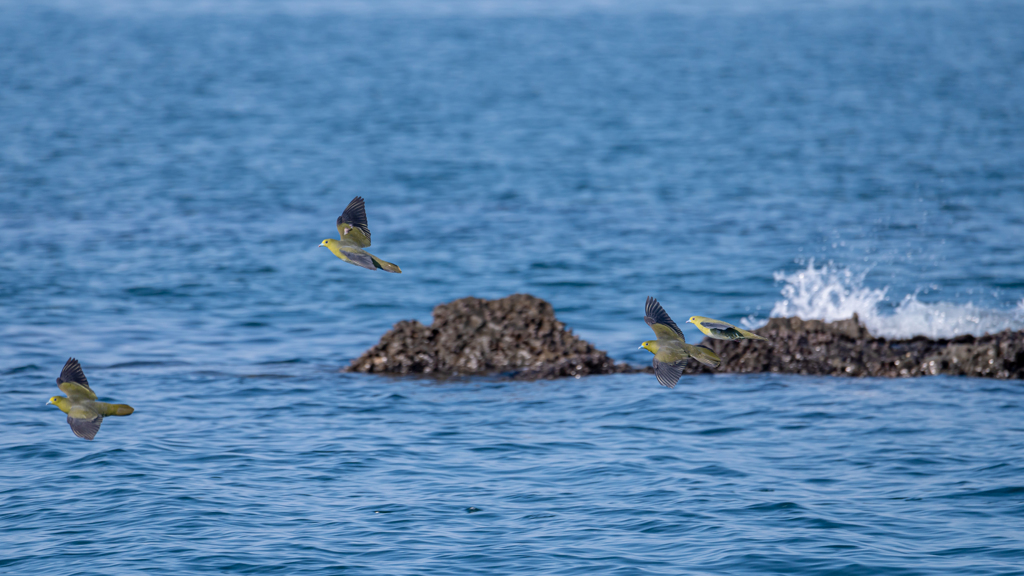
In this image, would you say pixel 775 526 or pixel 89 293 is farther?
pixel 89 293

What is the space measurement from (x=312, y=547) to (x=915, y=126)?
175 ft

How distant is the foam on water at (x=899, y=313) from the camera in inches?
786

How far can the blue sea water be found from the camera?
40.0ft

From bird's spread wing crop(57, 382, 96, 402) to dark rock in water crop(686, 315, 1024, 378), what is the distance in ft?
38.5

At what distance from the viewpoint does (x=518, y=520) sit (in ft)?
41.1

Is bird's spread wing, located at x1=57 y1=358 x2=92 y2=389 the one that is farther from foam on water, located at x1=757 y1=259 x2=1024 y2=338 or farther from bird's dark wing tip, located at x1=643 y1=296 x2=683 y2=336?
foam on water, located at x1=757 y1=259 x2=1024 y2=338

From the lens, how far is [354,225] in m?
8.02

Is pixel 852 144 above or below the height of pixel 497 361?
above

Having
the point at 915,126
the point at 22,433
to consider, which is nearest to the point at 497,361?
the point at 22,433

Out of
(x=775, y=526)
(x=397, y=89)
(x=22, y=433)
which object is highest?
(x=397, y=89)

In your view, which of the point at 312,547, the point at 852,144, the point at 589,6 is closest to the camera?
the point at 312,547

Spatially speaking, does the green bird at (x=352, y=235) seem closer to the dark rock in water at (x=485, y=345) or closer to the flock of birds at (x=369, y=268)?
the flock of birds at (x=369, y=268)

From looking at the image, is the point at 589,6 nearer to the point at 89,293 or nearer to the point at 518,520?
the point at 89,293

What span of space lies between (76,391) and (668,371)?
402cm
